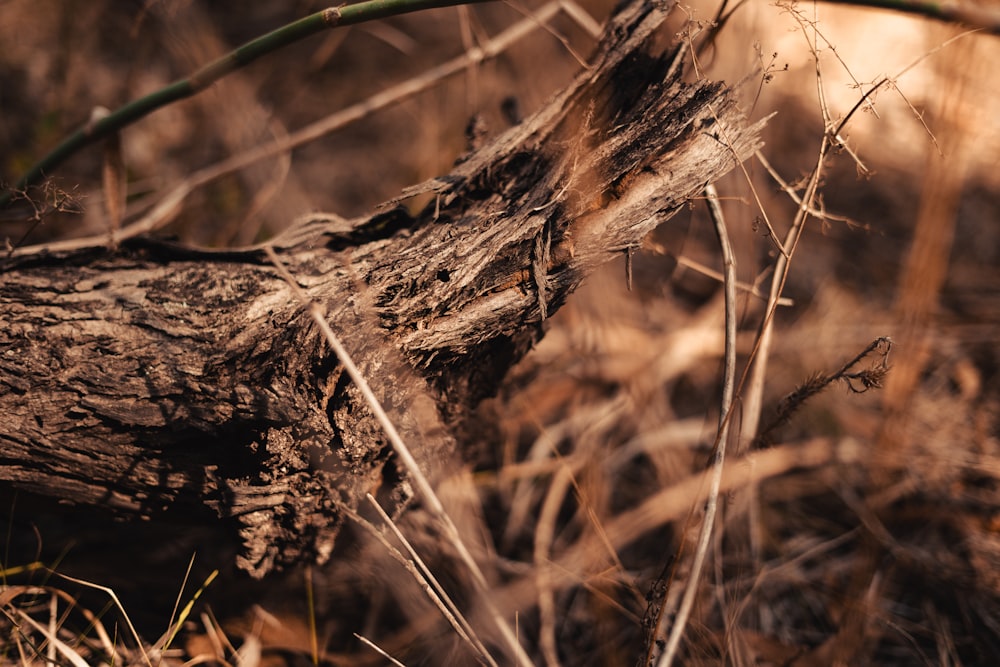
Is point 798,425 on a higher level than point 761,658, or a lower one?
higher

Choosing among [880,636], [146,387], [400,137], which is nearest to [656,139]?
[146,387]

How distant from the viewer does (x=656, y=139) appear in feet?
3.43

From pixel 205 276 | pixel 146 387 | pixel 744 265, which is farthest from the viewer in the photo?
pixel 744 265

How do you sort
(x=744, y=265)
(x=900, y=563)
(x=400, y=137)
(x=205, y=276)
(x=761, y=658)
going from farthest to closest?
(x=400, y=137) → (x=744, y=265) → (x=900, y=563) → (x=761, y=658) → (x=205, y=276)

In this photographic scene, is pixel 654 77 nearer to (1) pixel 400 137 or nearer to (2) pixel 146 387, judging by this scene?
(2) pixel 146 387

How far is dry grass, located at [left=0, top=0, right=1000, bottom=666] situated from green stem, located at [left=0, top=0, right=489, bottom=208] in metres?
0.27

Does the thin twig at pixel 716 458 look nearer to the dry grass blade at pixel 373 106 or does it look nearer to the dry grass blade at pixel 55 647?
the dry grass blade at pixel 373 106

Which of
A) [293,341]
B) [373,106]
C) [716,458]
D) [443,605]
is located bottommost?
[443,605]

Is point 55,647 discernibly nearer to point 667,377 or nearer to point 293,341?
point 293,341

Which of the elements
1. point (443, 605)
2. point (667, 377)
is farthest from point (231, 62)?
point (667, 377)

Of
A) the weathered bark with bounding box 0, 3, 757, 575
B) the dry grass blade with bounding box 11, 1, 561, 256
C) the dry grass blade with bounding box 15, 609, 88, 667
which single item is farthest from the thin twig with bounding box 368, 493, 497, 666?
the dry grass blade with bounding box 11, 1, 561, 256

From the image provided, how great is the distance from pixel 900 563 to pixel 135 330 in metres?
1.86

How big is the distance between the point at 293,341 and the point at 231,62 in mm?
621

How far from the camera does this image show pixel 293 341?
1032 millimetres
